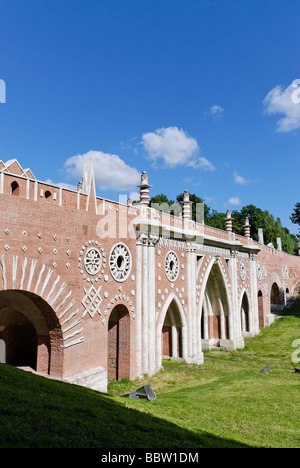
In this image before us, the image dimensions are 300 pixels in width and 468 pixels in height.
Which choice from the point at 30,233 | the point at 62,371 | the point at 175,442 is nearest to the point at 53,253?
the point at 30,233

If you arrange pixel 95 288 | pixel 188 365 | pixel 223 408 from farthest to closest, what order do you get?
pixel 188 365
pixel 95 288
pixel 223 408

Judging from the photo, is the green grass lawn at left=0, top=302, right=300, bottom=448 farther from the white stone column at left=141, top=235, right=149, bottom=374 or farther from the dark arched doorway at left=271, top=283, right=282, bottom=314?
the dark arched doorway at left=271, top=283, right=282, bottom=314

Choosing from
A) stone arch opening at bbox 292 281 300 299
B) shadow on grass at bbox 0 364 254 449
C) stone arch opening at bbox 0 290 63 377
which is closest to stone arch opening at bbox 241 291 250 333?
stone arch opening at bbox 292 281 300 299

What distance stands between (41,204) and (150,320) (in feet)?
22.1

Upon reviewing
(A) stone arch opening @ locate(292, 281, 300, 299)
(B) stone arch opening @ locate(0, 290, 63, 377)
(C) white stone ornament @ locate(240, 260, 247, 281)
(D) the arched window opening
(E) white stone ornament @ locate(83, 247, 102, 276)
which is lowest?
(B) stone arch opening @ locate(0, 290, 63, 377)

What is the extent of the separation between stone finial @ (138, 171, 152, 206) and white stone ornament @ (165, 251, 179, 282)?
274 centimetres

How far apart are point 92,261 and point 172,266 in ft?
18.1

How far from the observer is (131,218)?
1454 cm

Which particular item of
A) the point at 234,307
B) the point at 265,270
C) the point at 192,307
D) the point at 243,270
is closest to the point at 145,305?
the point at 192,307

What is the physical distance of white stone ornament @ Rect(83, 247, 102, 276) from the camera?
12.0m

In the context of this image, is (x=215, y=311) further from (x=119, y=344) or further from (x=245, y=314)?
(x=119, y=344)

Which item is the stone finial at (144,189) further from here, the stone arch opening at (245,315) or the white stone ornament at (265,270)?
the white stone ornament at (265,270)
